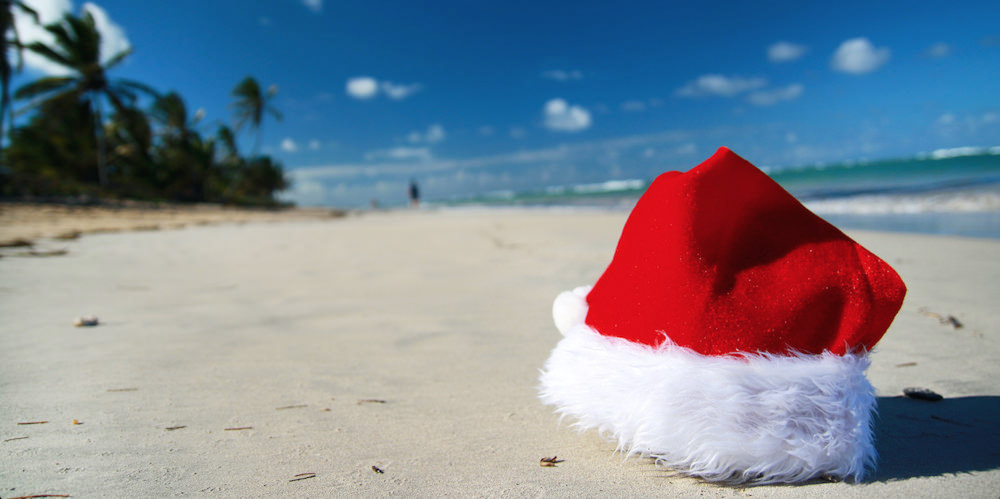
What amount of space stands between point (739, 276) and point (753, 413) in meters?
0.33

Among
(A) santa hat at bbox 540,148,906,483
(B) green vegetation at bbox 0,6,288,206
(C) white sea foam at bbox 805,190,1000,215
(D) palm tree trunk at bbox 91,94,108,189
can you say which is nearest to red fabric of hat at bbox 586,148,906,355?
(A) santa hat at bbox 540,148,906,483

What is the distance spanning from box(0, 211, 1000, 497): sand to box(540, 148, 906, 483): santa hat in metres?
0.13

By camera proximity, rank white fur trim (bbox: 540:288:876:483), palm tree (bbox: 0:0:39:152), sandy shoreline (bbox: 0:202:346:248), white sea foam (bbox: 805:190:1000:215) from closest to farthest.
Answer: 1. white fur trim (bbox: 540:288:876:483)
2. sandy shoreline (bbox: 0:202:346:248)
3. white sea foam (bbox: 805:190:1000:215)
4. palm tree (bbox: 0:0:39:152)

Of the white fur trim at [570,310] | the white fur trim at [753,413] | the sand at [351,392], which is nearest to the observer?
the white fur trim at [753,413]

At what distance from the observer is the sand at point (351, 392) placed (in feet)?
3.98

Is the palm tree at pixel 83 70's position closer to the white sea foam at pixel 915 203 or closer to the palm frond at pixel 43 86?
the palm frond at pixel 43 86

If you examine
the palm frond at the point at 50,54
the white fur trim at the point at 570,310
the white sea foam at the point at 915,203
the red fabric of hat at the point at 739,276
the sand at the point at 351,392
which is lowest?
the sand at the point at 351,392

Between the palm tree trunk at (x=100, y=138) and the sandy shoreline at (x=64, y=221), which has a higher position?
the palm tree trunk at (x=100, y=138)

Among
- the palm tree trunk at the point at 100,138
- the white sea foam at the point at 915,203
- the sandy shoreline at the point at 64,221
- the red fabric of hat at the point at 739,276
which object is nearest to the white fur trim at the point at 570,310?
the red fabric of hat at the point at 739,276

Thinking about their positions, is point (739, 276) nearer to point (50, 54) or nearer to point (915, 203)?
point (915, 203)

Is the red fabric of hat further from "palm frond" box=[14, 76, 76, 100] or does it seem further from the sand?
"palm frond" box=[14, 76, 76, 100]

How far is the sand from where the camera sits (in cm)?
121

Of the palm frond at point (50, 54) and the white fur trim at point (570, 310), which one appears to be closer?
the white fur trim at point (570, 310)

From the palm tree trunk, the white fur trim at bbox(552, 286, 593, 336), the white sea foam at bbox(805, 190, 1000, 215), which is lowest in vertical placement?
the white fur trim at bbox(552, 286, 593, 336)
